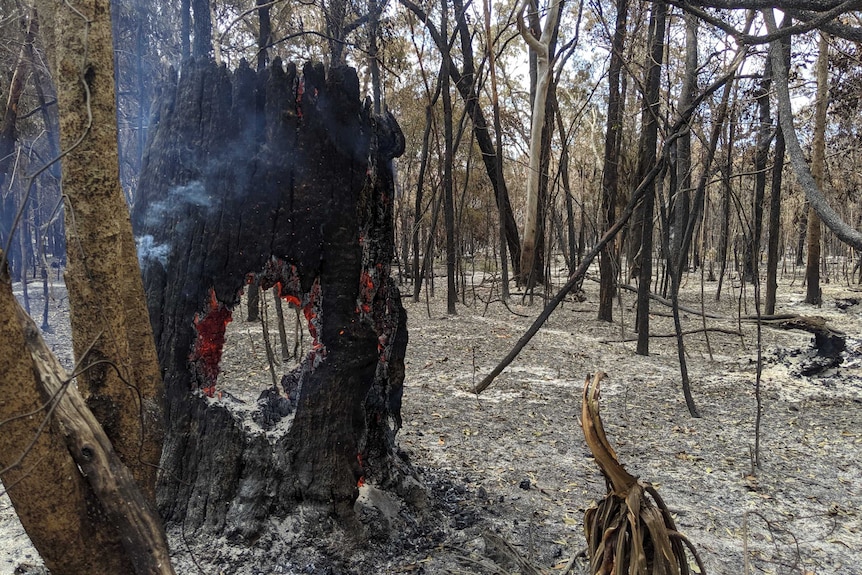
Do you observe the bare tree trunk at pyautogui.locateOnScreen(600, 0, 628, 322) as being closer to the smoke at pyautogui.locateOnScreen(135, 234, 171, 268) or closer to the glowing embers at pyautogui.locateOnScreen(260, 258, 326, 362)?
the glowing embers at pyautogui.locateOnScreen(260, 258, 326, 362)

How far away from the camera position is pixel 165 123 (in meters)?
2.19

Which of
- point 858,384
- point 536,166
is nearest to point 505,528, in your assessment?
point 858,384

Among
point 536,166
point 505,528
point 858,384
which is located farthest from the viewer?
point 536,166

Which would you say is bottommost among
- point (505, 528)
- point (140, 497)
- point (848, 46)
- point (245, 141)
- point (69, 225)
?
point (505, 528)

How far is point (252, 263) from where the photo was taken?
6.97 feet

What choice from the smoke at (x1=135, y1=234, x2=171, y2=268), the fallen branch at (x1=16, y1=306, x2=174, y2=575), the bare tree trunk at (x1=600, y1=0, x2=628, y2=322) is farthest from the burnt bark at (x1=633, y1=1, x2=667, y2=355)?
the fallen branch at (x1=16, y1=306, x2=174, y2=575)

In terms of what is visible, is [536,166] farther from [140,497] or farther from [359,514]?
[140,497]

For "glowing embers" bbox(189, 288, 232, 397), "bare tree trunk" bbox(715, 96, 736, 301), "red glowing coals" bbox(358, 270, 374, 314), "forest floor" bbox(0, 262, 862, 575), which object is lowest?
"forest floor" bbox(0, 262, 862, 575)

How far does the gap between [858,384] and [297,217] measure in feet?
17.8

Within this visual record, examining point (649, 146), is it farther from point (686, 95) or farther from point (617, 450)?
point (617, 450)

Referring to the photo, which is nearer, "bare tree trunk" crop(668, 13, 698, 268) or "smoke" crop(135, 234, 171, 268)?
"smoke" crop(135, 234, 171, 268)

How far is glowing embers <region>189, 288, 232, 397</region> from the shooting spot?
6.98 feet

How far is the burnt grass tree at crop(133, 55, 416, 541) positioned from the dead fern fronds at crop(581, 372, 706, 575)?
1.19m

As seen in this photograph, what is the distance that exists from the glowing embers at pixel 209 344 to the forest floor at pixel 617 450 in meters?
0.62
